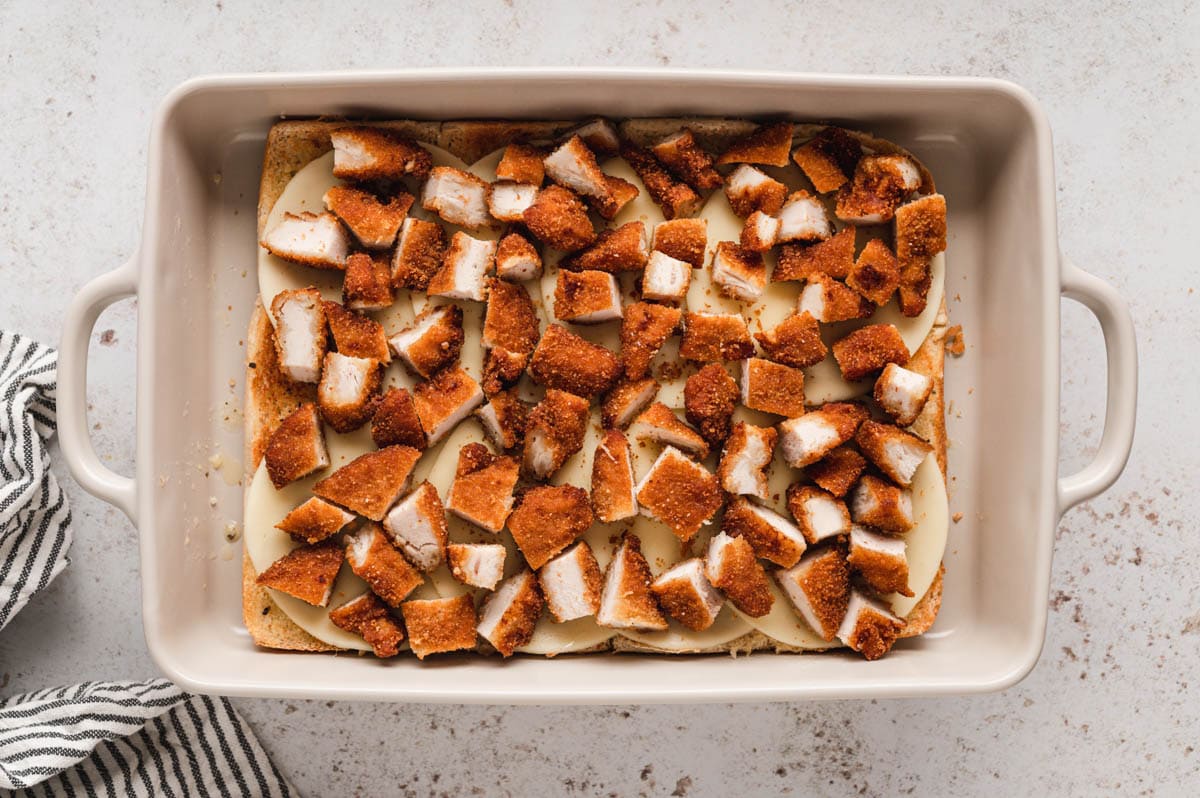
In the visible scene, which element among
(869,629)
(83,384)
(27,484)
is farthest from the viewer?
(27,484)

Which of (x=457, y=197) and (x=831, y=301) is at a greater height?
(x=457, y=197)

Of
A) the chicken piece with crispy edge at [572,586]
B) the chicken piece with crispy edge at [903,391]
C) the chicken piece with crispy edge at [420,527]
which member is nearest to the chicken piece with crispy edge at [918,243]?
the chicken piece with crispy edge at [903,391]

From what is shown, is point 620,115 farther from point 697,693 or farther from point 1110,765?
point 1110,765

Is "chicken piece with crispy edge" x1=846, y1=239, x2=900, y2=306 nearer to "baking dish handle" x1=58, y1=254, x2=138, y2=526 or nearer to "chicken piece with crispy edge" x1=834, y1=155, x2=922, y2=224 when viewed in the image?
"chicken piece with crispy edge" x1=834, y1=155, x2=922, y2=224

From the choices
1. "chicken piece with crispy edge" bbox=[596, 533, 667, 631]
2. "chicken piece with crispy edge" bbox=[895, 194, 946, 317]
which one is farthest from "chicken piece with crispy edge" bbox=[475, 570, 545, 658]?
"chicken piece with crispy edge" bbox=[895, 194, 946, 317]

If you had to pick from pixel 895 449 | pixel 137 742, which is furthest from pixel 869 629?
pixel 137 742

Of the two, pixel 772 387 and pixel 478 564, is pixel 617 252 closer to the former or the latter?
pixel 772 387

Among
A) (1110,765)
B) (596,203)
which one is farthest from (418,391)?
(1110,765)
